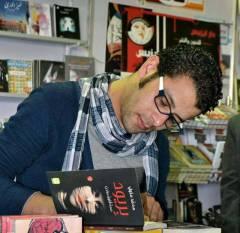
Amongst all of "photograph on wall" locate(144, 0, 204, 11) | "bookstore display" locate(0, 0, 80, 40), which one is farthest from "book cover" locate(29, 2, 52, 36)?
"photograph on wall" locate(144, 0, 204, 11)

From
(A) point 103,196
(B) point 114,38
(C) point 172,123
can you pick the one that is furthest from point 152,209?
(B) point 114,38

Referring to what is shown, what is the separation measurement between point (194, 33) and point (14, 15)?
5.22ft

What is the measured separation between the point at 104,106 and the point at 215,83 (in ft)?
1.37

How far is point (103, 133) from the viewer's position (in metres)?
1.76

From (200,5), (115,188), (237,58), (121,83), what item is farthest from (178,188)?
(115,188)

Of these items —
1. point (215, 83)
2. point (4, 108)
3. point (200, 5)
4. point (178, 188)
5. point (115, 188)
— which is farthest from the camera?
point (200, 5)

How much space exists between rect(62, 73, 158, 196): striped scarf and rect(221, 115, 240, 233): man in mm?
1100

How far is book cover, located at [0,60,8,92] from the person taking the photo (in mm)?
3541

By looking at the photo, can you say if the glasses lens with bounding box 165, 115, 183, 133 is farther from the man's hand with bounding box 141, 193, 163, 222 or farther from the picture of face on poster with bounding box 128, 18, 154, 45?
the picture of face on poster with bounding box 128, 18, 154, 45

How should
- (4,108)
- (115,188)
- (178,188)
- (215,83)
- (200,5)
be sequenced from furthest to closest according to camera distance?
(200,5) → (178,188) → (4,108) → (215,83) → (115,188)

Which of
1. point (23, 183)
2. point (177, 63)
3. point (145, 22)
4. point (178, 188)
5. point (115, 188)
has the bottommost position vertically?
point (178, 188)

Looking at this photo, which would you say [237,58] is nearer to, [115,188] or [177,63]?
[177,63]

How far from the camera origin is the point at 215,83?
1543 mm

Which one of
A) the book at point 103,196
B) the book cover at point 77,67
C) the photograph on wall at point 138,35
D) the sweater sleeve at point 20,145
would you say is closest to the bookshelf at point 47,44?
the book cover at point 77,67
